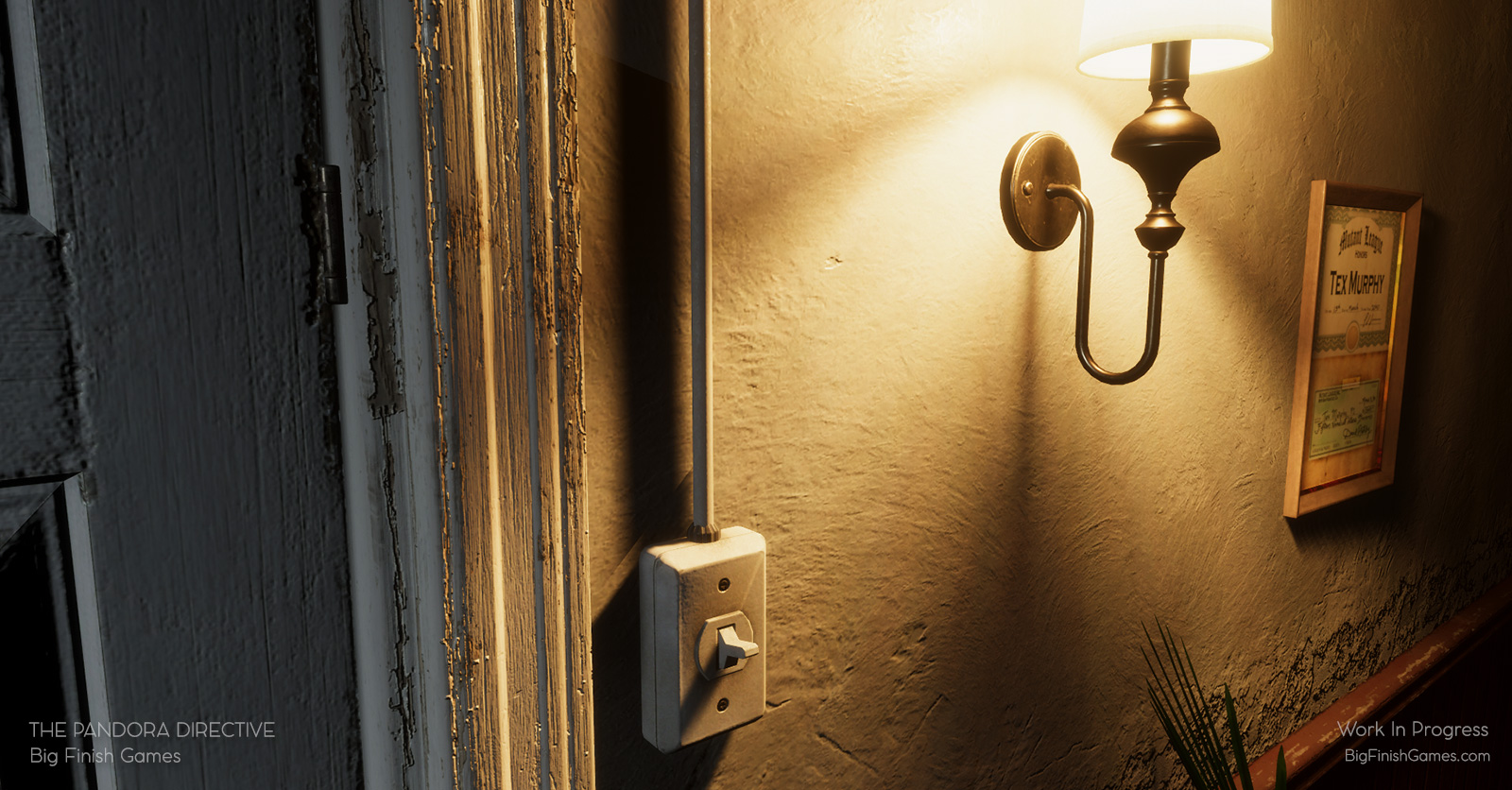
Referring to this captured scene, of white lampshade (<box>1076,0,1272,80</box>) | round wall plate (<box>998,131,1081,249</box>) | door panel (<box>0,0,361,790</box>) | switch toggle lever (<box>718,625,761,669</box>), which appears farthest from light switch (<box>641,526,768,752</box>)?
white lampshade (<box>1076,0,1272,80</box>)

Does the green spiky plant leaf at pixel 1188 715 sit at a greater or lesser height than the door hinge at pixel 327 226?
lesser

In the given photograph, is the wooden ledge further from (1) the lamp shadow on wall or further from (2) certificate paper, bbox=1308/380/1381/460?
(1) the lamp shadow on wall

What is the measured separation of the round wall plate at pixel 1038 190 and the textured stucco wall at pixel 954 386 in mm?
19

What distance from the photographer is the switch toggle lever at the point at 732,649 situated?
55cm

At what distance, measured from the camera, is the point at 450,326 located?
0.43 m

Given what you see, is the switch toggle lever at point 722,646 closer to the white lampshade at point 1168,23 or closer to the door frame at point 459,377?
the door frame at point 459,377

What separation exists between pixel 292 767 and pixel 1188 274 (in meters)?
1.03

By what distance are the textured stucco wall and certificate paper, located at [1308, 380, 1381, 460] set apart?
0.28ft

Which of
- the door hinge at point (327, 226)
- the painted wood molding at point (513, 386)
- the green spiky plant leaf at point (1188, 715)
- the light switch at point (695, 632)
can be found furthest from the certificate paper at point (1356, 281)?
the door hinge at point (327, 226)

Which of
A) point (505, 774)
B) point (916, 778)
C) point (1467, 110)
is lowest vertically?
point (916, 778)

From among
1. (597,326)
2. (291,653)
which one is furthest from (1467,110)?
(291,653)

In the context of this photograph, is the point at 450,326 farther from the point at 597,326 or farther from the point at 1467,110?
the point at 1467,110

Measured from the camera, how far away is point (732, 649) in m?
0.55

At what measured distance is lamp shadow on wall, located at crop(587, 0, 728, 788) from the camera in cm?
53
